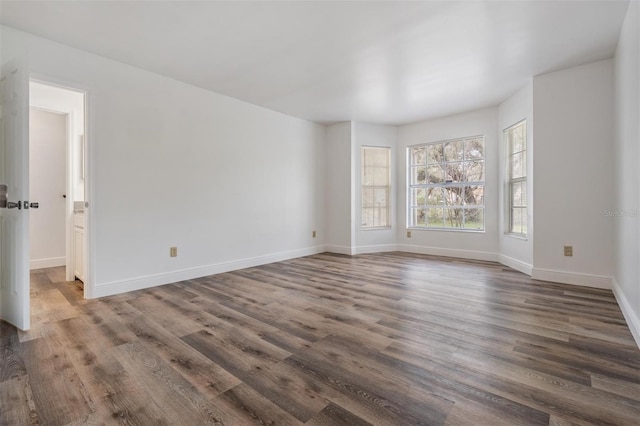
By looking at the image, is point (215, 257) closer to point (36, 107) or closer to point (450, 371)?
point (36, 107)

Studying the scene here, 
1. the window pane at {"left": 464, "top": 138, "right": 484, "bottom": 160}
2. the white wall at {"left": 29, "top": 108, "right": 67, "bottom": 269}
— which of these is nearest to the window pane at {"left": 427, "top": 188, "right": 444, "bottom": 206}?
the window pane at {"left": 464, "top": 138, "right": 484, "bottom": 160}

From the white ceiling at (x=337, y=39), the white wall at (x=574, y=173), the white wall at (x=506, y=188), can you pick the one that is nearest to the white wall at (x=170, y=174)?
the white ceiling at (x=337, y=39)

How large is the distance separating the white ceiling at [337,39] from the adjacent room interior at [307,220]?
0.08 ft

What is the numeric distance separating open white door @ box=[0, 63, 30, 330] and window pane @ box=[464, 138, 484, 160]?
5.49 meters

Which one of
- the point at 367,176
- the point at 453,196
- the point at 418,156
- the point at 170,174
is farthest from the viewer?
the point at 367,176

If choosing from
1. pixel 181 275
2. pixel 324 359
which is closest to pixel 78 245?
pixel 181 275

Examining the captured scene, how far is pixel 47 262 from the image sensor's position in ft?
14.7

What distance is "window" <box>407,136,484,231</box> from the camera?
5.08 meters

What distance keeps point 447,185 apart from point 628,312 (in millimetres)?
3307

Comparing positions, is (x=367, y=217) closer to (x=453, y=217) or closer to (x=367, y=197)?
(x=367, y=197)

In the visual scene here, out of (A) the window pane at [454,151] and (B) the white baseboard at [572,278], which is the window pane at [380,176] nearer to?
(A) the window pane at [454,151]

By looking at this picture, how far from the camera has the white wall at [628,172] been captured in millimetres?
2129

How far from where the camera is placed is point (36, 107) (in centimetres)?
374

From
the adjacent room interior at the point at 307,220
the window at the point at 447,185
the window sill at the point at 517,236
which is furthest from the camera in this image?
the window at the point at 447,185
